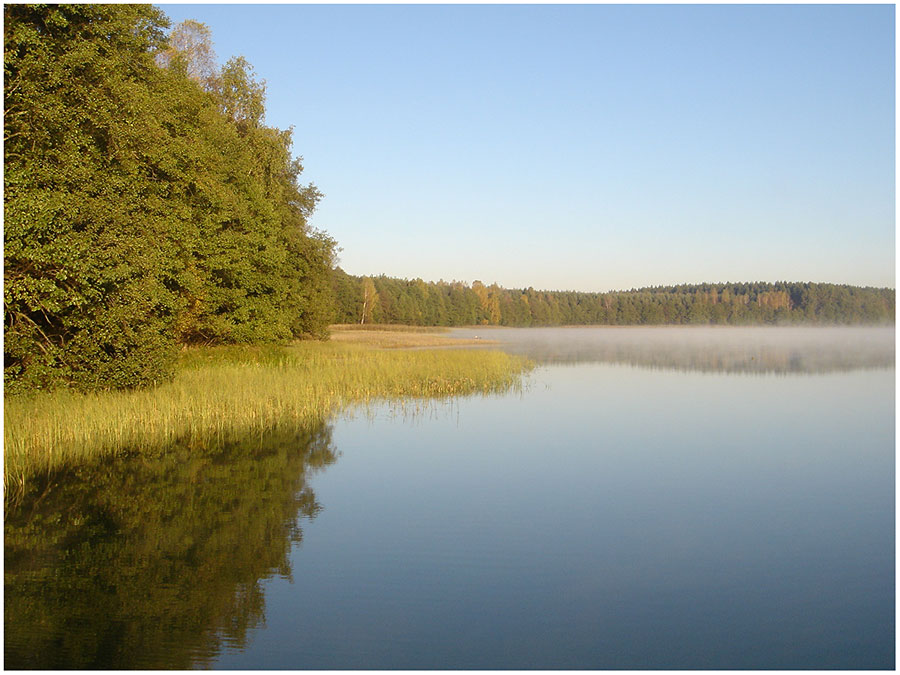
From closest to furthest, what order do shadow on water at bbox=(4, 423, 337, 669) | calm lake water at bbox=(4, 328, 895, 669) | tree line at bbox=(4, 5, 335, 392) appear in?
shadow on water at bbox=(4, 423, 337, 669)
calm lake water at bbox=(4, 328, 895, 669)
tree line at bbox=(4, 5, 335, 392)

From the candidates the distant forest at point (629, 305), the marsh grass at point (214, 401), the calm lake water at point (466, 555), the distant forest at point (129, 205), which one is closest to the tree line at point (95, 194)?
the distant forest at point (129, 205)

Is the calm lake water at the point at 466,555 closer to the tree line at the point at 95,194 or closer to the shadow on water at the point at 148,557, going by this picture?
the shadow on water at the point at 148,557

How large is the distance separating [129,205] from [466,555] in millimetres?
14162

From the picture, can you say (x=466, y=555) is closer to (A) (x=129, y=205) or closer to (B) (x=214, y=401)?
(B) (x=214, y=401)

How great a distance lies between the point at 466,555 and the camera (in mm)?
9422

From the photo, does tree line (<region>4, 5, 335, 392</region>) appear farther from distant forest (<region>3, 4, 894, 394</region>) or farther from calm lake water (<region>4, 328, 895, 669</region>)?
calm lake water (<region>4, 328, 895, 669</region>)

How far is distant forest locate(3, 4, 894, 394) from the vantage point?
1507cm

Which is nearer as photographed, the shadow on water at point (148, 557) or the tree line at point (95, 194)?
the shadow on water at point (148, 557)

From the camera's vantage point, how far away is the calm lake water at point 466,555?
6.91m

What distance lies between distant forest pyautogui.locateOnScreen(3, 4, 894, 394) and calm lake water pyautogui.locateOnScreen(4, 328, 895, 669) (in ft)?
14.0

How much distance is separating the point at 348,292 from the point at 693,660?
9604cm

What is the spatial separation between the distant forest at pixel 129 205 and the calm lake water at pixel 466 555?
4.26 m

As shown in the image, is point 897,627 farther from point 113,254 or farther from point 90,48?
point 90,48

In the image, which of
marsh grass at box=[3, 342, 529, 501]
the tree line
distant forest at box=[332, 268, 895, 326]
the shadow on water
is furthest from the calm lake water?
distant forest at box=[332, 268, 895, 326]
